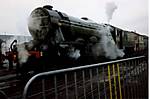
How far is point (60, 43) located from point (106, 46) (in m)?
1.64

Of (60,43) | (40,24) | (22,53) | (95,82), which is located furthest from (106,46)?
(95,82)

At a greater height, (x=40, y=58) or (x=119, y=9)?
(x=119, y=9)

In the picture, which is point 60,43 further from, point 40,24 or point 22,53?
point 22,53

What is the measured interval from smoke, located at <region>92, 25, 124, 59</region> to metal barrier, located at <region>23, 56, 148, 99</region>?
2528 millimetres

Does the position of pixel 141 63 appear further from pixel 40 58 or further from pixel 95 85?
pixel 40 58

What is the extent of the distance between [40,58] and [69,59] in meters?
0.60

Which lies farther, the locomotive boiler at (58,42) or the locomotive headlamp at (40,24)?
the locomotive headlamp at (40,24)

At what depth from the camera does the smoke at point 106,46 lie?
5043mm

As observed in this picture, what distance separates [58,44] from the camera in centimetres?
390

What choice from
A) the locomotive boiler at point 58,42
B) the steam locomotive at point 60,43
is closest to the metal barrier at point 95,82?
the steam locomotive at point 60,43

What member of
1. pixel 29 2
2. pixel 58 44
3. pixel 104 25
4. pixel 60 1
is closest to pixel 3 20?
pixel 29 2

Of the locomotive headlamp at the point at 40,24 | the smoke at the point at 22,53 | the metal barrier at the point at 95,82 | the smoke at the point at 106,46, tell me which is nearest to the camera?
the metal barrier at the point at 95,82

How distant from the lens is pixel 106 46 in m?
5.34

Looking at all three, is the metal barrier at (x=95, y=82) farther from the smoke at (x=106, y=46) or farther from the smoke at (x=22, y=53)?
the smoke at (x=106, y=46)
